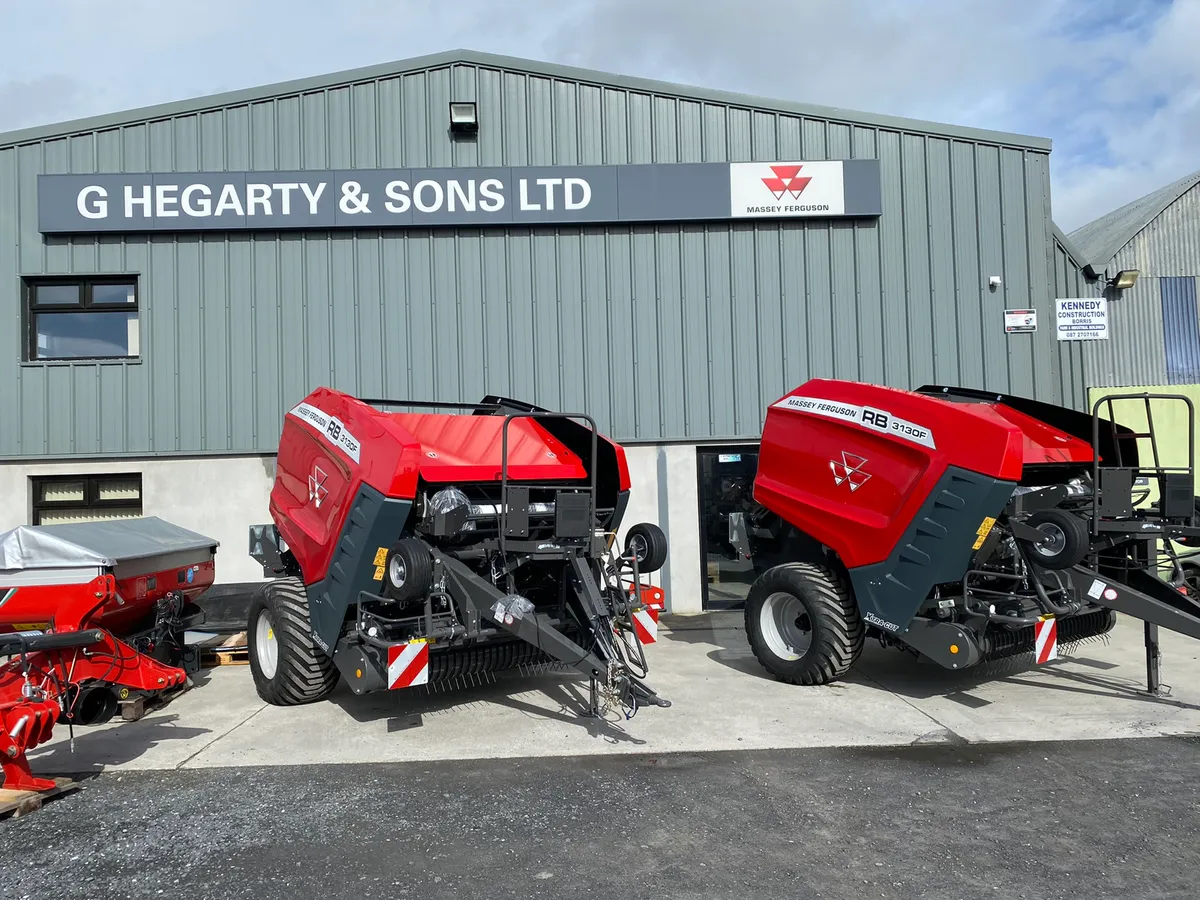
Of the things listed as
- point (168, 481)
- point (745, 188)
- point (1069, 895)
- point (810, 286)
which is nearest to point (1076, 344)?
point (810, 286)

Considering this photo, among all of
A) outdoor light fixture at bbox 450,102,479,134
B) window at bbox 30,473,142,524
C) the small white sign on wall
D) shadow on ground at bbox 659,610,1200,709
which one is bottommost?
shadow on ground at bbox 659,610,1200,709

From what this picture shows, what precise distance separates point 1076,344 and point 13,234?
41.9ft

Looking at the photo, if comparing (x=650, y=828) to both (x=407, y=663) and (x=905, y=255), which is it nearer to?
(x=407, y=663)

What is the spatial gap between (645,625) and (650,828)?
1.95 metres

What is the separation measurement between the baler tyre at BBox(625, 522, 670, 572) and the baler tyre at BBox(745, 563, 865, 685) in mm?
1232

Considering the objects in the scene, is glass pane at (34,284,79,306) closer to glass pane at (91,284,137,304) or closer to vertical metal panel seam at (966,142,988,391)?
glass pane at (91,284,137,304)

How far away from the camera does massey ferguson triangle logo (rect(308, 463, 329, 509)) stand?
238 inches

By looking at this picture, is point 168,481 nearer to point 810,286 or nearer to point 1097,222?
point 810,286

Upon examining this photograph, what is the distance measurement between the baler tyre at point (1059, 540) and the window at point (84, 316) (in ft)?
31.5

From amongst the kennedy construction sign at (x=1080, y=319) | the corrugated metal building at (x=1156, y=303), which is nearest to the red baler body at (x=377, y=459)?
the kennedy construction sign at (x=1080, y=319)

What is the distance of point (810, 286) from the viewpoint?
10375 millimetres

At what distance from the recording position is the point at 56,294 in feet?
33.2

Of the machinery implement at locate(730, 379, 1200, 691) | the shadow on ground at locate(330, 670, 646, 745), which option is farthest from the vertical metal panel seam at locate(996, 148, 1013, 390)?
the shadow on ground at locate(330, 670, 646, 745)

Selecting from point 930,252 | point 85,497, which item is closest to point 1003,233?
point 930,252
